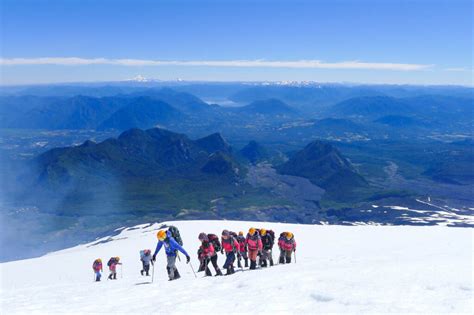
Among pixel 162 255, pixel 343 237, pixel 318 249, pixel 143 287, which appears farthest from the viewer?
pixel 343 237

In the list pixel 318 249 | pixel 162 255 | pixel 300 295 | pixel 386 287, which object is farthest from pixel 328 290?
pixel 162 255

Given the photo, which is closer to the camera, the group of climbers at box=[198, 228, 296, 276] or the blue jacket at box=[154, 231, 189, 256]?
the blue jacket at box=[154, 231, 189, 256]

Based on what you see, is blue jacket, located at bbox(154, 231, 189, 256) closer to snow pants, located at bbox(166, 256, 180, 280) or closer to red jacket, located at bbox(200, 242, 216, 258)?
snow pants, located at bbox(166, 256, 180, 280)

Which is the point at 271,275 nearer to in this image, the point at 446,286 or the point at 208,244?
the point at 208,244

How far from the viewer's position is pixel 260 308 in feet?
53.3

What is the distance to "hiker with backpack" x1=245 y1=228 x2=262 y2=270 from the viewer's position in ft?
88.1

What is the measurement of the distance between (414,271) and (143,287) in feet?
48.0

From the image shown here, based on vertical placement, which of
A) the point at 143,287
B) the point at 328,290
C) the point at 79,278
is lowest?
Answer: the point at 79,278

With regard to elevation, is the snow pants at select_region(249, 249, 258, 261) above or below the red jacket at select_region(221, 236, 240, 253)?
below

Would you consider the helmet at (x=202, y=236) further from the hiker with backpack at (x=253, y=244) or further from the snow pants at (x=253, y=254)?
the snow pants at (x=253, y=254)

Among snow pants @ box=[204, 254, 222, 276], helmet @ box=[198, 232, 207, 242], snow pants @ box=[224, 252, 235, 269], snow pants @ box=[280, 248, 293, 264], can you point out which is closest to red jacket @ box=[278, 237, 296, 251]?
snow pants @ box=[280, 248, 293, 264]

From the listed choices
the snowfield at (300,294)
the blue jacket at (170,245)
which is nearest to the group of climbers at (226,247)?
the blue jacket at (170,245)

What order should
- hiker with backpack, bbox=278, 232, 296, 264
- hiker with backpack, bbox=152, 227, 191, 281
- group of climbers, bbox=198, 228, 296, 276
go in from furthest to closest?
hiker with backpack, bbox=278, 232, 296, 264 → group of climbers, bbox=198, 228, 296, 276 → hiker with backpack, bbox=152, 227, 191, 281

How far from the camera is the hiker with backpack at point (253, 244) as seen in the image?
88.1ft
